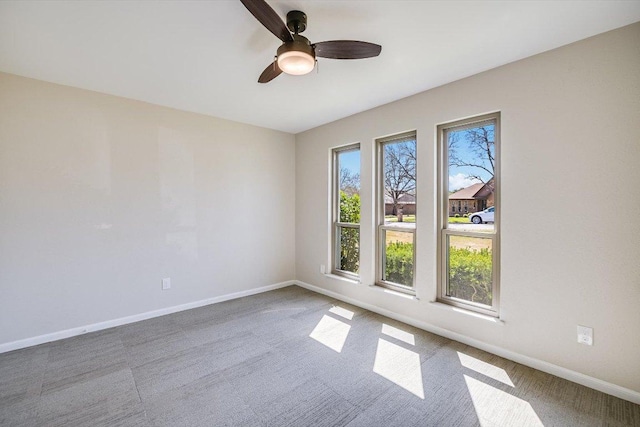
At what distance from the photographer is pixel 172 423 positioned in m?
1.76

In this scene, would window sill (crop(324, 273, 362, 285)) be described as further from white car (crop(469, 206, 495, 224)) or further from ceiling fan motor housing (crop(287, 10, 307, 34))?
A: ceiling fan motor housing (crop(287, 10, 307, 34))

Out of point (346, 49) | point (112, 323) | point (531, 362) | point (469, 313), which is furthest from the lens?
point (112, 323)

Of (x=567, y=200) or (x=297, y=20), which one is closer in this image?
(x=297, y=20)

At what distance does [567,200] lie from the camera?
216cm

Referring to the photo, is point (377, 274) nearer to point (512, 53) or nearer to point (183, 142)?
point (512, 53)

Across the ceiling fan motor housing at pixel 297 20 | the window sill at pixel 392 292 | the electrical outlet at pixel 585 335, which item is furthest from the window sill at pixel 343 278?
the ceiling fan motor housing at pixel 297 20

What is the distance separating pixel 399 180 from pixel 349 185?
2.77ft

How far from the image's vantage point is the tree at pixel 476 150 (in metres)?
2.68

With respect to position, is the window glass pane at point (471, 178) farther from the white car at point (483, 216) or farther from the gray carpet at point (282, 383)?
the gray carpet at point (282, 383)

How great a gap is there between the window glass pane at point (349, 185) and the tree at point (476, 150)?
1.32m

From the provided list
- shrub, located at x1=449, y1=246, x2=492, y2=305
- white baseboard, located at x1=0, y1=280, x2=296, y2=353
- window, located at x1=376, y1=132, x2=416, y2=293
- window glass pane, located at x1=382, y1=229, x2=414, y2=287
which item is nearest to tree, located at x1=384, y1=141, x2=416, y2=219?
window, located at x1=376, y1=132, x2=416, y2=293

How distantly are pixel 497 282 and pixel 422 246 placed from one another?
0.75 metres

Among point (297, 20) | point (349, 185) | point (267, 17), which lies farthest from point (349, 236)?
point (267, 17)

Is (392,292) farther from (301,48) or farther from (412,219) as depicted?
(301,48)
